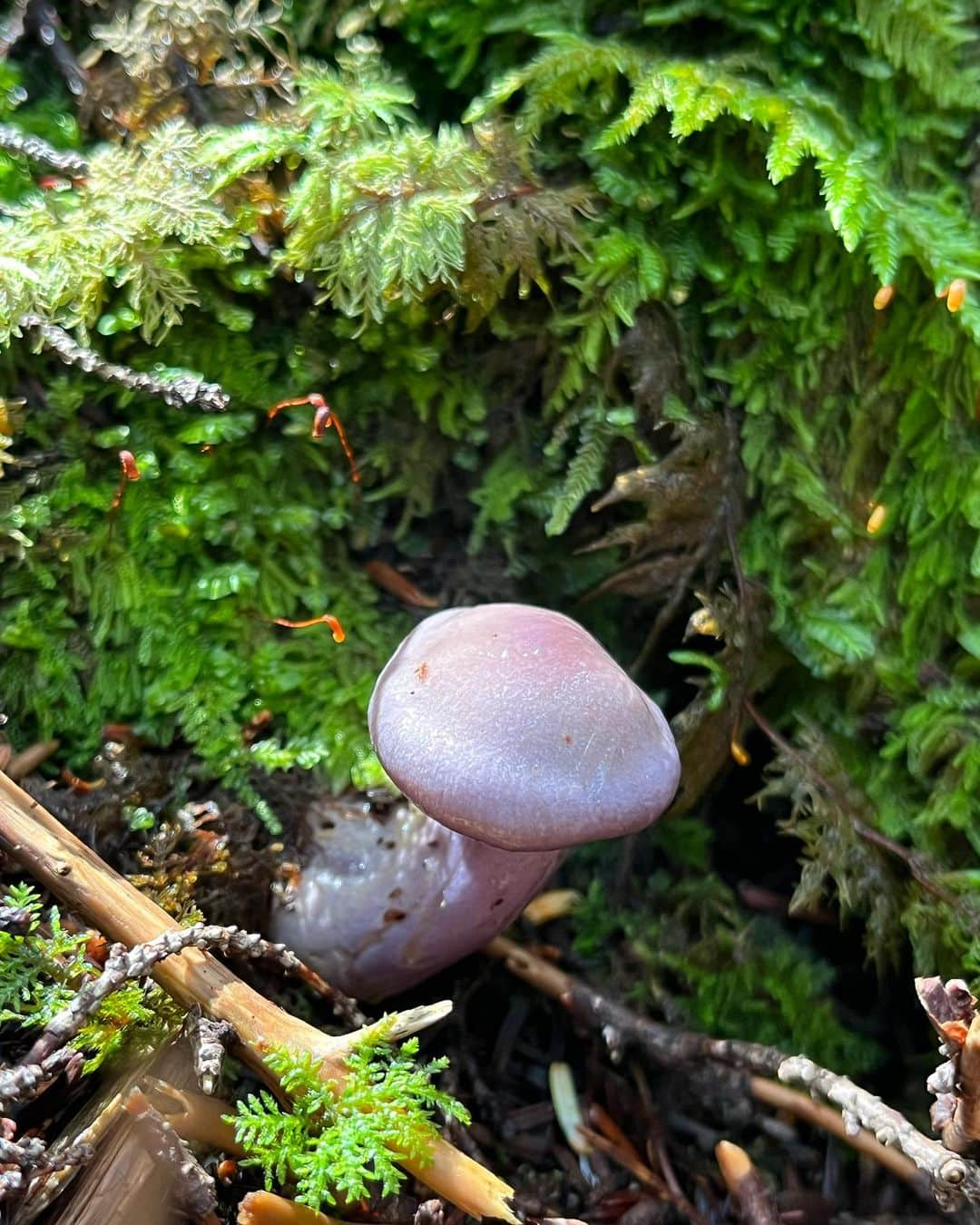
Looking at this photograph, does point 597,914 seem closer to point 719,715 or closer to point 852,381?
point 719,715

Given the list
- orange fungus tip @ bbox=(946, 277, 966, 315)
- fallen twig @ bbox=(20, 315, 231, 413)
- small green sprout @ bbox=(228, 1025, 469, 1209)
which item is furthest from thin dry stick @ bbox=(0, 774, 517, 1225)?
orange fungus tip @ bbox=(946, 277, 966, 315)

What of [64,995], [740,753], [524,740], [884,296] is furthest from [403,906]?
[884,296]

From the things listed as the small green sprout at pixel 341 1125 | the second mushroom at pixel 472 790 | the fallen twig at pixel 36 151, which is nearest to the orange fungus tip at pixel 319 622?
the second mushroom at pixel 472 790

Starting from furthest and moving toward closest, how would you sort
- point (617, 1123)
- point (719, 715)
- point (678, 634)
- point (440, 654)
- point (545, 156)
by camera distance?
point (678, 634), point (719, 715), point (545, 156), point (617, 1123), point (440, 654)

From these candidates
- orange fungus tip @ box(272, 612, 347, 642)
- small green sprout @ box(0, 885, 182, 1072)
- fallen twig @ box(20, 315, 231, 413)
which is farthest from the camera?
orange fungus tip @ box(272, 612, 347, 642)

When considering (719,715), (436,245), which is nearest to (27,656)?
(436,245)

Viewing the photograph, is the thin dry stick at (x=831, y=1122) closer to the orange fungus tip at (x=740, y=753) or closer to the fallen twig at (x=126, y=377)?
the orange fungus tip at (x=740, y=753)

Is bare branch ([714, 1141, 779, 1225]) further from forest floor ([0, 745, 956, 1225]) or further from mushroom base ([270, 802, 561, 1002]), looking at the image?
mushroom base ([270, 802, 561, 1002])
